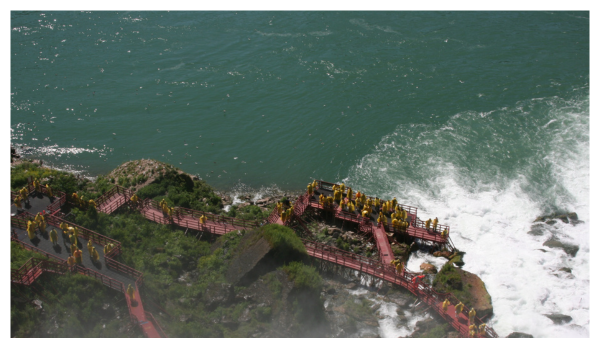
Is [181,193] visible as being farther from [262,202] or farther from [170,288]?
[170,288]

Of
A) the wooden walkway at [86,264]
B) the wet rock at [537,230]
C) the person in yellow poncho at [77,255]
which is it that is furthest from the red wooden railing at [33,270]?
the wet rock at [537,230]

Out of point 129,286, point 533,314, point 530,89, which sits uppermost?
point 530,89

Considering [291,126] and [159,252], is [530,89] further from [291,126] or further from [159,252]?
[159,252]

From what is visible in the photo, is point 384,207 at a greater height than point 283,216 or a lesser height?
greater

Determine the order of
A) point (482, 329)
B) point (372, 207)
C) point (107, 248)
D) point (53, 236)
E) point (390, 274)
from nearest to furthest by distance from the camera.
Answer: point (482, 329) < point (107, 248) < point (53, 236) < point (390, 274) < point (372, 207)

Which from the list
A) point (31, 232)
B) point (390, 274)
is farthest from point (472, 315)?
point (31, 232)

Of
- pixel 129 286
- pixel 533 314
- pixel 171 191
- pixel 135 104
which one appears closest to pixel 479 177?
pixel 533 314

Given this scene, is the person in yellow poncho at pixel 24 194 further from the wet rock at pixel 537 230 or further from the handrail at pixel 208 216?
the wet rock at pixel 537 230
